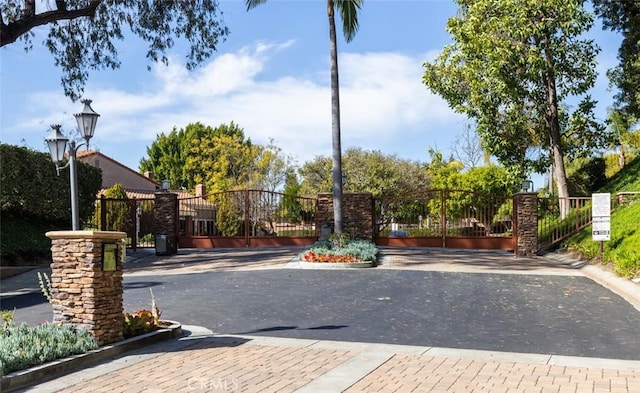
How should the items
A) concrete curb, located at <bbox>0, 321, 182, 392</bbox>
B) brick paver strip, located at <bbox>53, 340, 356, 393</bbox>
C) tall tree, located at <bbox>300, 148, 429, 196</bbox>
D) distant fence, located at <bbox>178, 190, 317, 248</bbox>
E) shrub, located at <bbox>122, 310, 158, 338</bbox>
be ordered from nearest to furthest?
brick paver strip, located at <bbox>53, 340, 356, 393</bbox> → concrete curb, located at <bbox>0, 321, 182, 392</bbox> → shrub, located at <bbox>122, 310, 158, 338</bbox> → distant fence, located at <bbox>178, 190, 317, 248</bbox> → tall tree, located at <bbox>300, 148, 429, 196</bbox>

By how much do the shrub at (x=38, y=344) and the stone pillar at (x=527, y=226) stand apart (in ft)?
48.4

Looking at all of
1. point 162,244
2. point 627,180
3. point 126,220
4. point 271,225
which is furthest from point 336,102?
point 627,180

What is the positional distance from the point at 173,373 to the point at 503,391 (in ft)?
10.7

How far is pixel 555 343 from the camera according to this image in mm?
7234

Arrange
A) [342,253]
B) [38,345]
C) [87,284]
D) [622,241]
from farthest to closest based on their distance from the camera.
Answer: [342,253] → [622,241] → [87,284] → [38,345]

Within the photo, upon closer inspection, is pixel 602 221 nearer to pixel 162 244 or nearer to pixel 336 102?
pixel 336 102

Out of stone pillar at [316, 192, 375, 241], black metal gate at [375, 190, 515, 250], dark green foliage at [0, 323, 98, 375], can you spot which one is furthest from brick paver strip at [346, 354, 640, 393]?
stone pillar at [316, 192, 375, 241]

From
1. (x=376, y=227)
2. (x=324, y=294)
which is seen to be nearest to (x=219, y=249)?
(x=376, y=227)

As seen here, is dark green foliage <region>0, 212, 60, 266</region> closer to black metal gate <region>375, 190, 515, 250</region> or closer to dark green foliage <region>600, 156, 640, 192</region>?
black metal gate <region>375, 190, 515, 250</region>

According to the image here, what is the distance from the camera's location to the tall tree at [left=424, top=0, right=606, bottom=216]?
68.5 feet

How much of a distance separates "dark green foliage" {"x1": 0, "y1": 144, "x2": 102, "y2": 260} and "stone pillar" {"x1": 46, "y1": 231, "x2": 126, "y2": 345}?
34.1 ft

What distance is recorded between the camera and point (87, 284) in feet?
22.6

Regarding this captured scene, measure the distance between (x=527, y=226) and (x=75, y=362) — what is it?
1528 cm

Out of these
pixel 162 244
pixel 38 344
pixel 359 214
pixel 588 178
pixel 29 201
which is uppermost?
pixel 588 178
